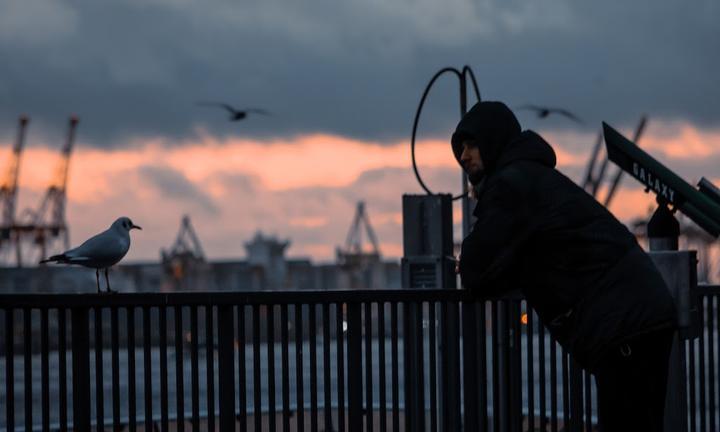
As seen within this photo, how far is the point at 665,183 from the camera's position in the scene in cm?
491

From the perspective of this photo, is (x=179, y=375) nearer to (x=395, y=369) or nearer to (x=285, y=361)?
(x=285, y=361)

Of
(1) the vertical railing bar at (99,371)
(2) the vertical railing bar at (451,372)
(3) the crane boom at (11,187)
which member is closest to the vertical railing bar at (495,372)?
(2) the vertical railing bar at (451,372)

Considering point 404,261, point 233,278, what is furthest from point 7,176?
point 404,261

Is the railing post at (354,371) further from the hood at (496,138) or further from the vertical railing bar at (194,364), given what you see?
the hood at (496,138)

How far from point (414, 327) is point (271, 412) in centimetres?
87

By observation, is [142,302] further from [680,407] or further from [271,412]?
[680,407]

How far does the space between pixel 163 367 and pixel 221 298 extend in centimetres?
30

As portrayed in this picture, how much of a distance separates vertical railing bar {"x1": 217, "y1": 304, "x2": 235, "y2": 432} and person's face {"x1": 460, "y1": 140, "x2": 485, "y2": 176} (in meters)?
1.14

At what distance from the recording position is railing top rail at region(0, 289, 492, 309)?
12.1ft

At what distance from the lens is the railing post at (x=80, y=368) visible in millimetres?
3791

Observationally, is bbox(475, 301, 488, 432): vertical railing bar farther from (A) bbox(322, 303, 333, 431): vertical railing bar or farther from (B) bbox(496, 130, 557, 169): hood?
(B) bbox(496, 130, 557, 169): hood

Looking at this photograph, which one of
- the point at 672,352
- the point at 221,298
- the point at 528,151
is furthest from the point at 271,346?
the point at 672,352

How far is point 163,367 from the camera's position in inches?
154

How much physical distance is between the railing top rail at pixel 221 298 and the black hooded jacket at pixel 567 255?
27cm
